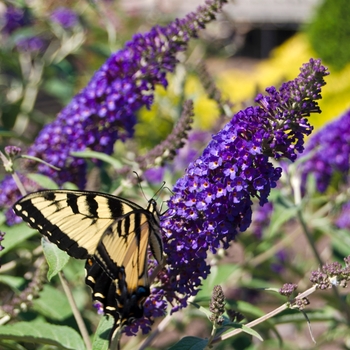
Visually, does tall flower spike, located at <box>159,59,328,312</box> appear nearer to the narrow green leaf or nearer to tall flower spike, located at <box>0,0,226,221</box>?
the narrow green leaf

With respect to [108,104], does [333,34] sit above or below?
above

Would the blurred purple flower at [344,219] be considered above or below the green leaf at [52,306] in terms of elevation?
above

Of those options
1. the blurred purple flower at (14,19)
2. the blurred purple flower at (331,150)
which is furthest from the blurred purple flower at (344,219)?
the blurred purple flower at (14,19)

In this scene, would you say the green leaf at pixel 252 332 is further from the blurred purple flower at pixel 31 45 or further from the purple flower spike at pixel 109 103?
the blurred purple flower at pixel 31 45

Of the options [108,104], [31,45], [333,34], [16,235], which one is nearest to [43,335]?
[16,235]

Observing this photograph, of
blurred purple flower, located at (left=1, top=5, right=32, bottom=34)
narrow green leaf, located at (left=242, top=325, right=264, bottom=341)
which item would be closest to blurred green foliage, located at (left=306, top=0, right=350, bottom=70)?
blurred purple flower, located at (left=1, top=5, right=32, bottom=34)

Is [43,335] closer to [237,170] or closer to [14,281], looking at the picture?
[14,281]
